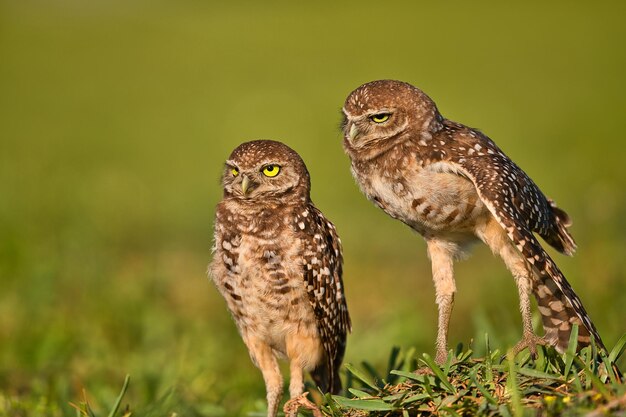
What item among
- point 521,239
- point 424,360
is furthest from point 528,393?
point 521,239

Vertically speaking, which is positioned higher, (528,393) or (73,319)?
(528,393)

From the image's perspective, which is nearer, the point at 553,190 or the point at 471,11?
the point at 553,190

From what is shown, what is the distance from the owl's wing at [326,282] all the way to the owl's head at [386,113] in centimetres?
45

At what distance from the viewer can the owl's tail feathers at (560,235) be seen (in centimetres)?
483

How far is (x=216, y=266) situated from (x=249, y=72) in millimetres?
17758

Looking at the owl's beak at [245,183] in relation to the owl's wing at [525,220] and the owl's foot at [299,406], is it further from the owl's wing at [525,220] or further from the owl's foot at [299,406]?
the owl's foot at [299,406]

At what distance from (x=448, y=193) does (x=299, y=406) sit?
1.15m

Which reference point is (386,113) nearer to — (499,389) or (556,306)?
(556,306)

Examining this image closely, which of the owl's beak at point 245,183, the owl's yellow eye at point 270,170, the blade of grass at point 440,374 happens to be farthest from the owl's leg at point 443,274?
the blade of grass at point 440,374

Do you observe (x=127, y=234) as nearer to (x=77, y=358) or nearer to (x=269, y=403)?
(x=77, y=358)

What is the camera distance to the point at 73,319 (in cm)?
675

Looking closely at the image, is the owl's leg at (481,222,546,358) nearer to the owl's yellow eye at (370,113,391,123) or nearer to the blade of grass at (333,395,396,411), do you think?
the owl's yellow eye at (370,113,391,123)

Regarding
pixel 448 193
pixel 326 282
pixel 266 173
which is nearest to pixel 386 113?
pixel 448 193

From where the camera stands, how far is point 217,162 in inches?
562
